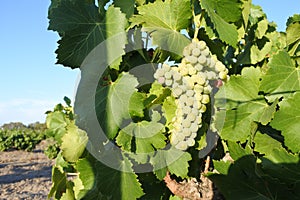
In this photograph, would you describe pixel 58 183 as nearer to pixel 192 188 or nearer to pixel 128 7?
pixel 192 188

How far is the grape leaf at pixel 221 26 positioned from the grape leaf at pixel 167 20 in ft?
0.27

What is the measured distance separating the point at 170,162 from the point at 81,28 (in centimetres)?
63

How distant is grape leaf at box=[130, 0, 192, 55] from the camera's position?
1.51m

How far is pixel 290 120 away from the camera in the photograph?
4.75 feet

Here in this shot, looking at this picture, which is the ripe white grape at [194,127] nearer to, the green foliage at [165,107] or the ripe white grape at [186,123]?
the ripe white grape at [186,123]

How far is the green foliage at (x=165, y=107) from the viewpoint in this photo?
4.81 feet

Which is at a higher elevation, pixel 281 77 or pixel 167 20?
pixel 167 20

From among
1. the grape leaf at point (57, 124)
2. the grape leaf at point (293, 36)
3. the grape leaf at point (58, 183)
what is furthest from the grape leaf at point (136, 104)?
the grape leaf at point (57, 124)

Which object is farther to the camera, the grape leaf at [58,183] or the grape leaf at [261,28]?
the grape leaf at [58,183]

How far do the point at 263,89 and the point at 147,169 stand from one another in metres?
0.57

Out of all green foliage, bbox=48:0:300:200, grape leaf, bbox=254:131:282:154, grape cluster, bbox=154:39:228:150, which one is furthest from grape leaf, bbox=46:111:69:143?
grape leaf, bbox=254:131:282:154

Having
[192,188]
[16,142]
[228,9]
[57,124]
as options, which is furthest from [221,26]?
[16,142]

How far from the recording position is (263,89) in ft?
5.08

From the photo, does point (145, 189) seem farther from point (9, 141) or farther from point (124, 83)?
point (9, 141)
